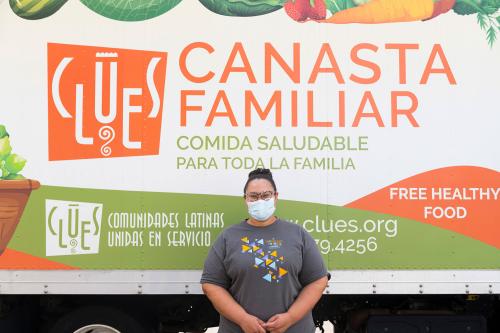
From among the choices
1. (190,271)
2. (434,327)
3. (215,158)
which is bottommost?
(434,327)

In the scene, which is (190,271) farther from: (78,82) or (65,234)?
(78,82)

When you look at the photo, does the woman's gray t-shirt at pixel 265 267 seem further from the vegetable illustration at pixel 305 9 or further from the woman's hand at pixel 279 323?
the vegetable illustration at pixel 305 9

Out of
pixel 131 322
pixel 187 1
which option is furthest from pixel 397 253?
pixel 187 1

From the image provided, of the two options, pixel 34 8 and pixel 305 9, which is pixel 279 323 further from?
pixel 34 8

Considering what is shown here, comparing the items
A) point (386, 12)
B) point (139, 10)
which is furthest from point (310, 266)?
point (139, 10)

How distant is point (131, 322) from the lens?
4.03 metres

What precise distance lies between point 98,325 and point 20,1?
96.2 inches

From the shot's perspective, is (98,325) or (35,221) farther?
(98,325)

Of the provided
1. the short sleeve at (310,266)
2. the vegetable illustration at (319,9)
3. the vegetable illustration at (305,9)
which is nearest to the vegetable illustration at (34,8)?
the vegetable illustration at (319,9)

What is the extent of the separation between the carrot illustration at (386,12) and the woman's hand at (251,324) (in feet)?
7.04

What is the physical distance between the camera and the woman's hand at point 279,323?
283cm

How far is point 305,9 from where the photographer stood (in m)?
3.79

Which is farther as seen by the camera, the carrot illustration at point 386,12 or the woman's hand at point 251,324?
the carrot illustration at point 386,12

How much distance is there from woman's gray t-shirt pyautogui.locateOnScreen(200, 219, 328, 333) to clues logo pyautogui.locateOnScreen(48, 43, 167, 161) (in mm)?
1091
